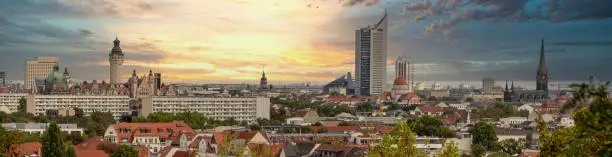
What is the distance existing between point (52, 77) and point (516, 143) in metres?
84.3

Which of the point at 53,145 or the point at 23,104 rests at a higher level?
the point at 53,145

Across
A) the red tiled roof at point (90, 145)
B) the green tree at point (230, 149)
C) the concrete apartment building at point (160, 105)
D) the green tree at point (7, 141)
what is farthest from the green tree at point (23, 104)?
the green tree at point (230, 149)

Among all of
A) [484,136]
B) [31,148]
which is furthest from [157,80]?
[31,148]

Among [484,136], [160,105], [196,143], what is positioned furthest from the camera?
[160,105]

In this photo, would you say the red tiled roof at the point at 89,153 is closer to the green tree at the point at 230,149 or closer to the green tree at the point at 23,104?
the green tree at the point at 230,149

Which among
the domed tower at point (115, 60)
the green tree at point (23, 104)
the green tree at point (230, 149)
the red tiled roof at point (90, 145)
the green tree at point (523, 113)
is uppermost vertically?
the domed tower at point (115, 60)

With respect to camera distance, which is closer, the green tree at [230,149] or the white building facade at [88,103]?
the green tree at [230,149]

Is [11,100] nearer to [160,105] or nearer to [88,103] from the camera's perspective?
[88,103]

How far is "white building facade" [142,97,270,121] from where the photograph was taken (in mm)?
99750

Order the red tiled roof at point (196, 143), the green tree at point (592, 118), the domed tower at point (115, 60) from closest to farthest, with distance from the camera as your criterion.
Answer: the green tree at point (592, 118) < the red tiled roof at point (196, 143) < the domed tower at point (115, 60)

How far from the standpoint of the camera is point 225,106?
335 feet

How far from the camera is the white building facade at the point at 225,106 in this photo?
327ft

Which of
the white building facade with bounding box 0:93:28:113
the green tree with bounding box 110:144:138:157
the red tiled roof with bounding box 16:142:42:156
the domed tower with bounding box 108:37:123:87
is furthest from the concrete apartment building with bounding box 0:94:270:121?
the green tree with bounding box 110:144:138:157

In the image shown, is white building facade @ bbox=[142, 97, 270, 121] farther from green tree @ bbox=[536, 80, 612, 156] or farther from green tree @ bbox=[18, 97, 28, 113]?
green tree @ bbox=[536, 80, 612, 156]
